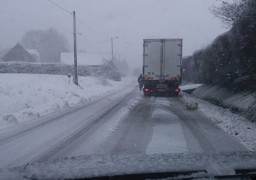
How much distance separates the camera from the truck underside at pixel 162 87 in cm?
2962

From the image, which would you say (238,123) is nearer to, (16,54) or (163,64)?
(163,64)

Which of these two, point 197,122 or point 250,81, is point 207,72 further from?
point 197,122

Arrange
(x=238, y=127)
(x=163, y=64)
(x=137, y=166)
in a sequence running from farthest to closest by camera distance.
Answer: (x=163, y=64) → (x=238, y=127) → (x=137, y=166)

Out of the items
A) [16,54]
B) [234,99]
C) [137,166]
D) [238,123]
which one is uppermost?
[16,54]

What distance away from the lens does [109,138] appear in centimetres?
1074

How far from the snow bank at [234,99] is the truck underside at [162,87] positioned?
1.92 meters

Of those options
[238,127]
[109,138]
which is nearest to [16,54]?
[238,127]

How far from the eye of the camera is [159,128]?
12656 mm

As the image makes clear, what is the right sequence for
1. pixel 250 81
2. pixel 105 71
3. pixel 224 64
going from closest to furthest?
pixel 250 81 < pixel 224 64 < pixel 105 71

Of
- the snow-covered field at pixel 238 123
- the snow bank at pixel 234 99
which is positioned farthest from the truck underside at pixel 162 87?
the snow-covered field at pixel 238 123

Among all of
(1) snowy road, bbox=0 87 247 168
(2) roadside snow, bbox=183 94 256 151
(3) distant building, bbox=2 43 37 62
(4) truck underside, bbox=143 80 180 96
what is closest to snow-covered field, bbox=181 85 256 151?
→ (2) roadside snow, bbox=183 94 256 151

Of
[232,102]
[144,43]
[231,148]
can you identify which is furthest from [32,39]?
[231,148]

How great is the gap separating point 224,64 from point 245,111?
7.60 meters

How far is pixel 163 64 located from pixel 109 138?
769 inches
